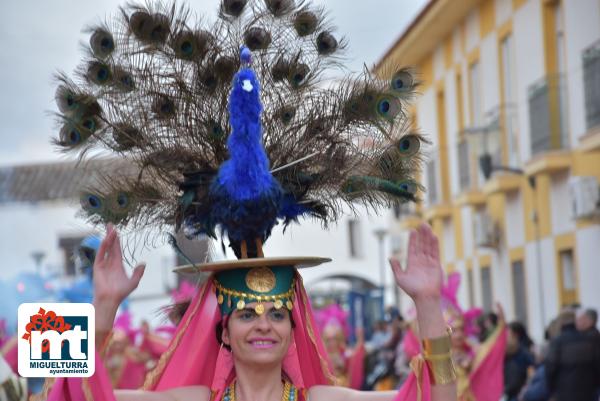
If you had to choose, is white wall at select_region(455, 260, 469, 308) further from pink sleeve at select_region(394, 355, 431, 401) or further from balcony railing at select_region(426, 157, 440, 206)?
pink sleeve at select_region(394, 355, 431, 401)

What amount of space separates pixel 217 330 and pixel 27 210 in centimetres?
6343

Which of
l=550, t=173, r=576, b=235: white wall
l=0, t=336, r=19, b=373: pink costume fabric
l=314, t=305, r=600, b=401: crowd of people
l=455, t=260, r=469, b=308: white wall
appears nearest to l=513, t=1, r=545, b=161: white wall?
l=550, t=173, r=576, b=235: white wall

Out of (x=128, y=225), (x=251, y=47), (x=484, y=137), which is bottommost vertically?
(x=128, y=225)

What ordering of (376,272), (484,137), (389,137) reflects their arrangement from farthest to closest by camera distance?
(376,272) → (484,137) → (389,137)

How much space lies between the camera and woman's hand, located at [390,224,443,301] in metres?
5.81

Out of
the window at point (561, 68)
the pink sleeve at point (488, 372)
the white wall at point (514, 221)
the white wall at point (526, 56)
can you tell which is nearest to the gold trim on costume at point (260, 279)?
the pink sleeve at point (488, 372)

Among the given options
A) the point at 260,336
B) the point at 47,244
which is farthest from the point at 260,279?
the point at 47,244

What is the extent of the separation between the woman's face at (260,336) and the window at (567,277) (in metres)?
17.0

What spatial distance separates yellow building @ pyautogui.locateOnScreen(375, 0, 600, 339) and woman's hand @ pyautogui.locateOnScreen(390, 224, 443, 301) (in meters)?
11.6

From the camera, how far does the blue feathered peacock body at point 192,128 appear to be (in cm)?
664

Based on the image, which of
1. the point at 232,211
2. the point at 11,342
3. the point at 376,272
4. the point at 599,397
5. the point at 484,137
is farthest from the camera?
the point at 376,272

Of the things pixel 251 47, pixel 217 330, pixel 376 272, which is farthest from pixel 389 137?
pixel 376 272

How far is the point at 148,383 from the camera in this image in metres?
6.44

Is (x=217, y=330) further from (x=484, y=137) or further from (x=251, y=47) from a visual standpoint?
(x=484, y=137)
